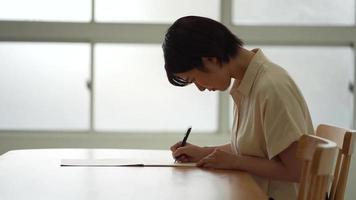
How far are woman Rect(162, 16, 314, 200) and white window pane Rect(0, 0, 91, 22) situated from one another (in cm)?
158

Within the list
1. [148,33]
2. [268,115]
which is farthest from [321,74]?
[268,115]

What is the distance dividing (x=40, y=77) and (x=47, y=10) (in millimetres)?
399

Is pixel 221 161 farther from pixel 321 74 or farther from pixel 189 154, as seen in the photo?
pixel 321 74

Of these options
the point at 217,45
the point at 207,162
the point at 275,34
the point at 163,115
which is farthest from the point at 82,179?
the point at 275,34

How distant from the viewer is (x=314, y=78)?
3170mm

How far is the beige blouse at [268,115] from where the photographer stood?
1.47 metres

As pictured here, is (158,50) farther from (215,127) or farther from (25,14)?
(25,14)

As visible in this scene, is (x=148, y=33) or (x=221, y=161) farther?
(x=148, y=33)

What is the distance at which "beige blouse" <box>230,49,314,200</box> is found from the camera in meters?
1.47

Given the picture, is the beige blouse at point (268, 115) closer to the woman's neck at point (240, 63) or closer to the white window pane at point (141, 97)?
the woman's neck at point (240, 63)

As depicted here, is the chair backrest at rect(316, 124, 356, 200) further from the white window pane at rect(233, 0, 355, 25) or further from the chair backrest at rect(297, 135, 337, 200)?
the white window pane at rect(233, 0, 355, 25)

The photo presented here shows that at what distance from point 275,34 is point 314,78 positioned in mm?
373

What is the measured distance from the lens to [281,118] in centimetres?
148

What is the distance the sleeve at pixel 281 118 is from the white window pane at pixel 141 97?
64.4 inches
